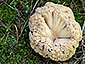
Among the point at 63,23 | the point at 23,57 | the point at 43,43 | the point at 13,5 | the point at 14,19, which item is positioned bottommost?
the point at 23,57

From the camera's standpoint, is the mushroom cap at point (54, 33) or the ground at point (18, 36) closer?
the mushroom cap at point (54, 33)

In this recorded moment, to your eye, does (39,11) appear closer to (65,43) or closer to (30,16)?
(30,16)

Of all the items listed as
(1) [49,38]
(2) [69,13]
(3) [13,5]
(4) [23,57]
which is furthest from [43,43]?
(3) [13,5]

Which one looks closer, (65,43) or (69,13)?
(65,43)

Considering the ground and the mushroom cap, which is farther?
the ground
